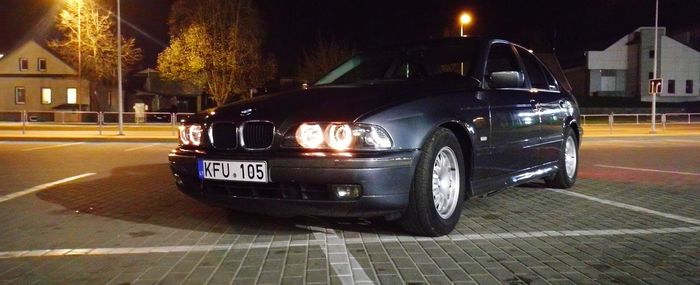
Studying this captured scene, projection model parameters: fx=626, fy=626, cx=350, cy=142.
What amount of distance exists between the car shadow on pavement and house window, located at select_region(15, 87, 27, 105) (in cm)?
4145

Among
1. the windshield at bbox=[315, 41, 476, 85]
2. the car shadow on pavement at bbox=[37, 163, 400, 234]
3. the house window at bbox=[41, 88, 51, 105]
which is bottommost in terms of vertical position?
the car shadow on pavement at bbox=[37, 163, 400, 234]

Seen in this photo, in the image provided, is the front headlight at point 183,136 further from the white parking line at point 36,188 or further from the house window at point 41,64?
the house window at point 41,64

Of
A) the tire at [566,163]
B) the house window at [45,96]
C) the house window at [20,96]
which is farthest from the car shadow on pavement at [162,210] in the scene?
the house window at [20,96]

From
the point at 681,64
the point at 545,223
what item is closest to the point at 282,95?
the point at 545,223

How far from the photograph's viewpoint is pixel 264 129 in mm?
4508

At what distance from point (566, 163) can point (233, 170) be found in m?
4.49

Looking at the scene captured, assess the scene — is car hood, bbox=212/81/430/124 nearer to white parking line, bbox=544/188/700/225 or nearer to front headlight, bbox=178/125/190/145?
front headlight, bbox=178/125/190/145

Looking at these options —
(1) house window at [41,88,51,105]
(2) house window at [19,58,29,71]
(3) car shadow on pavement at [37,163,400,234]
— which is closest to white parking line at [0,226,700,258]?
(3) car shadow on pavement at [37,163,400,234]

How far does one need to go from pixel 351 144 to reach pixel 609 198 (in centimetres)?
387

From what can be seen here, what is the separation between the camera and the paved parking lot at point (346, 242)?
3.79 metres

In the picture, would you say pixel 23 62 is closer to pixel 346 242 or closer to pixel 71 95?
pixel 71 95

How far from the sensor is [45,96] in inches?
1770

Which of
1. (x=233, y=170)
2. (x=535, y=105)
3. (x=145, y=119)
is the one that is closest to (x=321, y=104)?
(x=233, y=170)

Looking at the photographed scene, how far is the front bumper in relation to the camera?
4.14 meters
